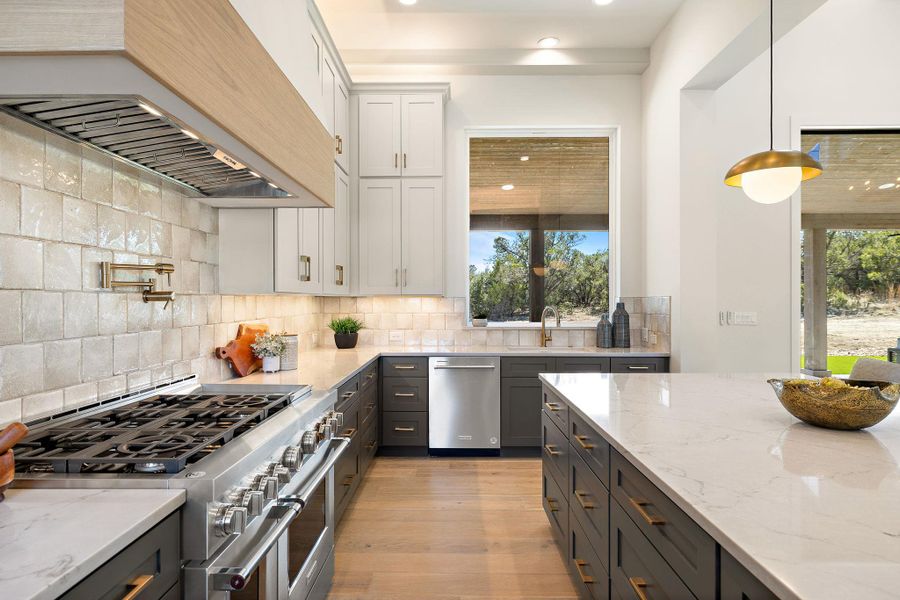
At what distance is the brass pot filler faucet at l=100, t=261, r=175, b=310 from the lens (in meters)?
1.75

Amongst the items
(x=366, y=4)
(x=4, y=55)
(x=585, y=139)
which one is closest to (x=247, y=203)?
(x=4, y=55)

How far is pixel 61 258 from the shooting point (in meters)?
1.57

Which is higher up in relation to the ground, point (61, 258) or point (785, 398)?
point (61, 258)

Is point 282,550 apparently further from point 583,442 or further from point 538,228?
point 538,228

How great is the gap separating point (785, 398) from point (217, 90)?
1840mm

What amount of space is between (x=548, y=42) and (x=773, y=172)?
2472 millimetres

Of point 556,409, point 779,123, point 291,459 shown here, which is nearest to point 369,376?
point 556,409

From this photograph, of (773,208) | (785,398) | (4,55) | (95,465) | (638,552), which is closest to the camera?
(4,55)

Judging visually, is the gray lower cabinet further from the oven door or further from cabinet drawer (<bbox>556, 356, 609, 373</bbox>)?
the oven door

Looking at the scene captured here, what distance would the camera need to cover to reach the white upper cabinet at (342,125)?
371cm

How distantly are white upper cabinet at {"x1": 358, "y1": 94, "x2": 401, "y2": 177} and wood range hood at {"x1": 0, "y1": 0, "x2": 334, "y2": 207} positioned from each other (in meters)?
2.12

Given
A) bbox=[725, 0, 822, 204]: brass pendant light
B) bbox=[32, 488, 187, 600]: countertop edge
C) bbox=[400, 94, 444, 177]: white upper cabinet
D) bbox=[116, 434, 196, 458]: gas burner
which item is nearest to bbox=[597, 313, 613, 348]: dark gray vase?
bbox=[400, 94, 444, 177]: white upper cabinet

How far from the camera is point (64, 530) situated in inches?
34.3

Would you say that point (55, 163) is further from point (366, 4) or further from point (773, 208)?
point (773, 208)
